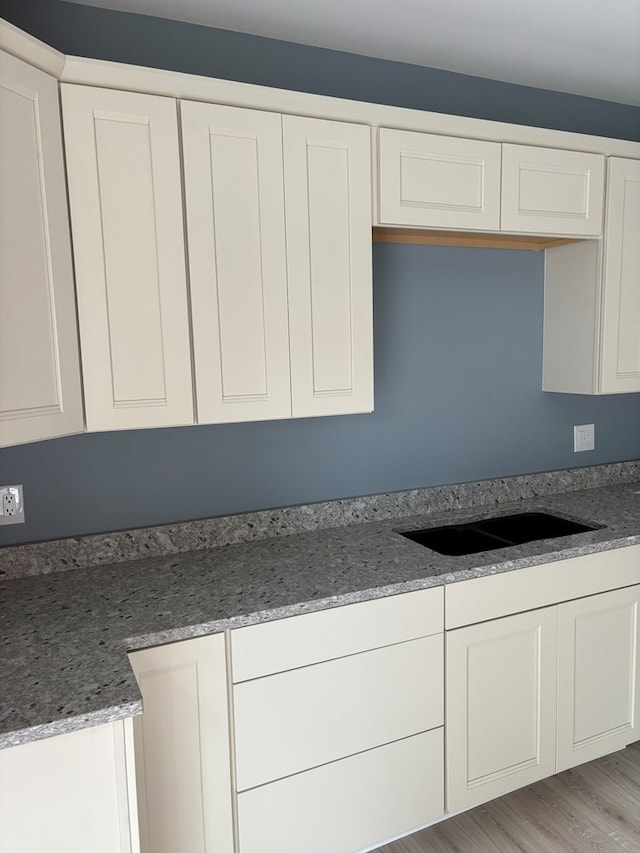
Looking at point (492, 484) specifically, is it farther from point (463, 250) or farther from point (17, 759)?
point (17, 759)

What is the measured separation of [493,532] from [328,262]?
124 cm

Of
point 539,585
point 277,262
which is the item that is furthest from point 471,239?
point 539,585

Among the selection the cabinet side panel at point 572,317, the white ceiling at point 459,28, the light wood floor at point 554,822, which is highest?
the white ceiling at point 459,28

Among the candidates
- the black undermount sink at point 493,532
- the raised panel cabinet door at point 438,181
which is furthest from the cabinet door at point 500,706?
the raised panel cabinet door at point 438,181

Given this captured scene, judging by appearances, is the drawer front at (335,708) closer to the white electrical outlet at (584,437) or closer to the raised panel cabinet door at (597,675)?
the raised panel cabinet door at (597,675)

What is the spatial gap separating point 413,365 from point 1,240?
4.83 feet

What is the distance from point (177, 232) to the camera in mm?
1646

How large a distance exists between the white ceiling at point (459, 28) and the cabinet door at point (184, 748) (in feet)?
5.88

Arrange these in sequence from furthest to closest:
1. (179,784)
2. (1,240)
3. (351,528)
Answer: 1. (351,528)
2. (179,784)
3. (1,240)

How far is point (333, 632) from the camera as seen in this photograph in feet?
5.42

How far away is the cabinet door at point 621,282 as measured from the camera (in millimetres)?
2311

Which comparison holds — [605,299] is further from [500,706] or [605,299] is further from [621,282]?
[500,706]

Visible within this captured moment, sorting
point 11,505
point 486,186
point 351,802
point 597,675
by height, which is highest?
point 486,186

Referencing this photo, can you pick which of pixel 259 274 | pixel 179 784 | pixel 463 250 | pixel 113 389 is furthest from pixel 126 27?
pixel 179 784
